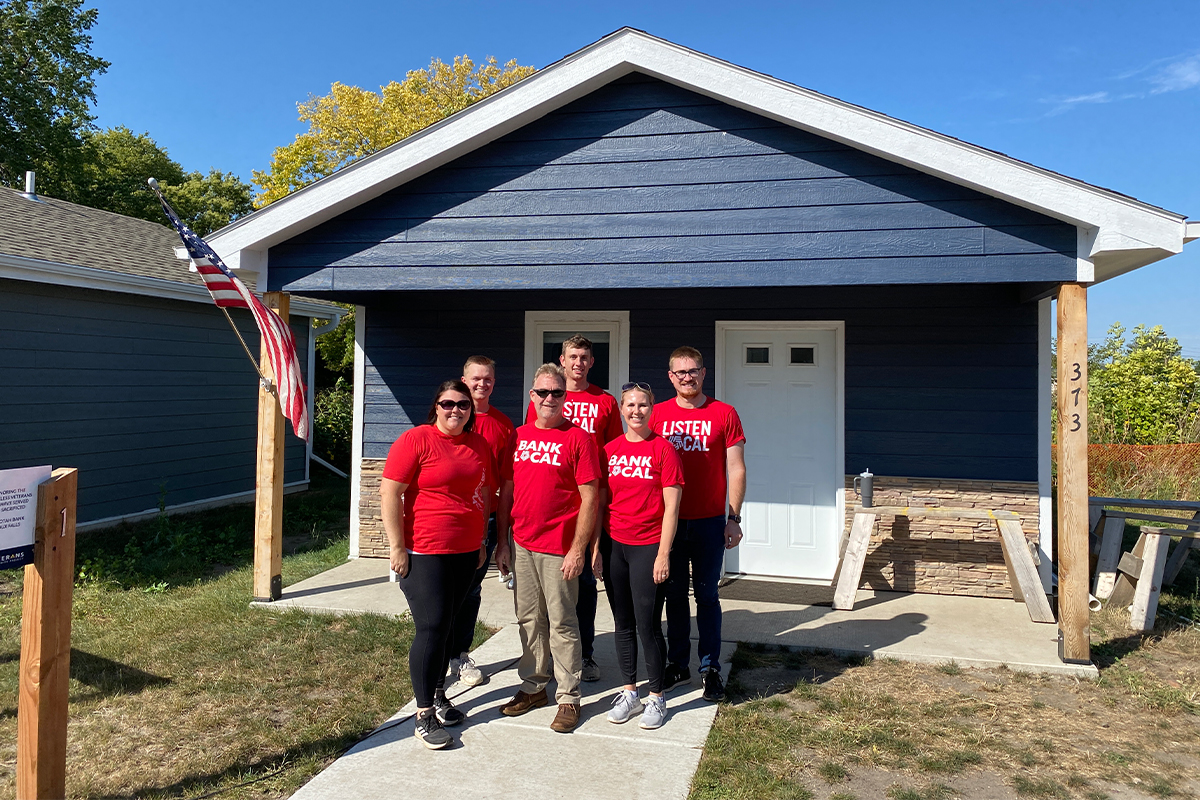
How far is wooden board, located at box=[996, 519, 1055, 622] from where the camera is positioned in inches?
209

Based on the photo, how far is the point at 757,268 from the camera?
4.84 metres

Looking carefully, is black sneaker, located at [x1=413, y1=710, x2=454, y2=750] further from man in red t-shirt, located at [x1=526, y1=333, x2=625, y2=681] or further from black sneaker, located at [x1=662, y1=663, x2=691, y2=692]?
black sneaker, located at [x1=662, y1=663, x2=691, y2=692]

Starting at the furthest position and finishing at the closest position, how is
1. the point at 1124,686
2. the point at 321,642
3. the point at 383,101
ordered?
the point at 383,101 < the point at 321,642 < the point at 1124,686

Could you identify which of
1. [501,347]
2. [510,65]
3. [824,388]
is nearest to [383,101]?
[510,65]

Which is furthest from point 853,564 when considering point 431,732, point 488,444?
point 431,732

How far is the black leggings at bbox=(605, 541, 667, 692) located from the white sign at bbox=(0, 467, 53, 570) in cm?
227

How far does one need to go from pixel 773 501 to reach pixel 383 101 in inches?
730

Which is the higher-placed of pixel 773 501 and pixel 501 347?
pixel 501 347

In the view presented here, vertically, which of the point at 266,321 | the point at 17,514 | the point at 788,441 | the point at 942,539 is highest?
the point at 266,321

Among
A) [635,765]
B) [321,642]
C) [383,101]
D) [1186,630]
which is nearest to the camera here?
[635,765]

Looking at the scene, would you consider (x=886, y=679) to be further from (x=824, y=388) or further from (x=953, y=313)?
(x=953, y=313)

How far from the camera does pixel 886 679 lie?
171 inches

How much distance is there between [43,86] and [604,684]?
2686 cm

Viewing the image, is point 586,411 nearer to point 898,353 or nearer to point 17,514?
point 17,514
